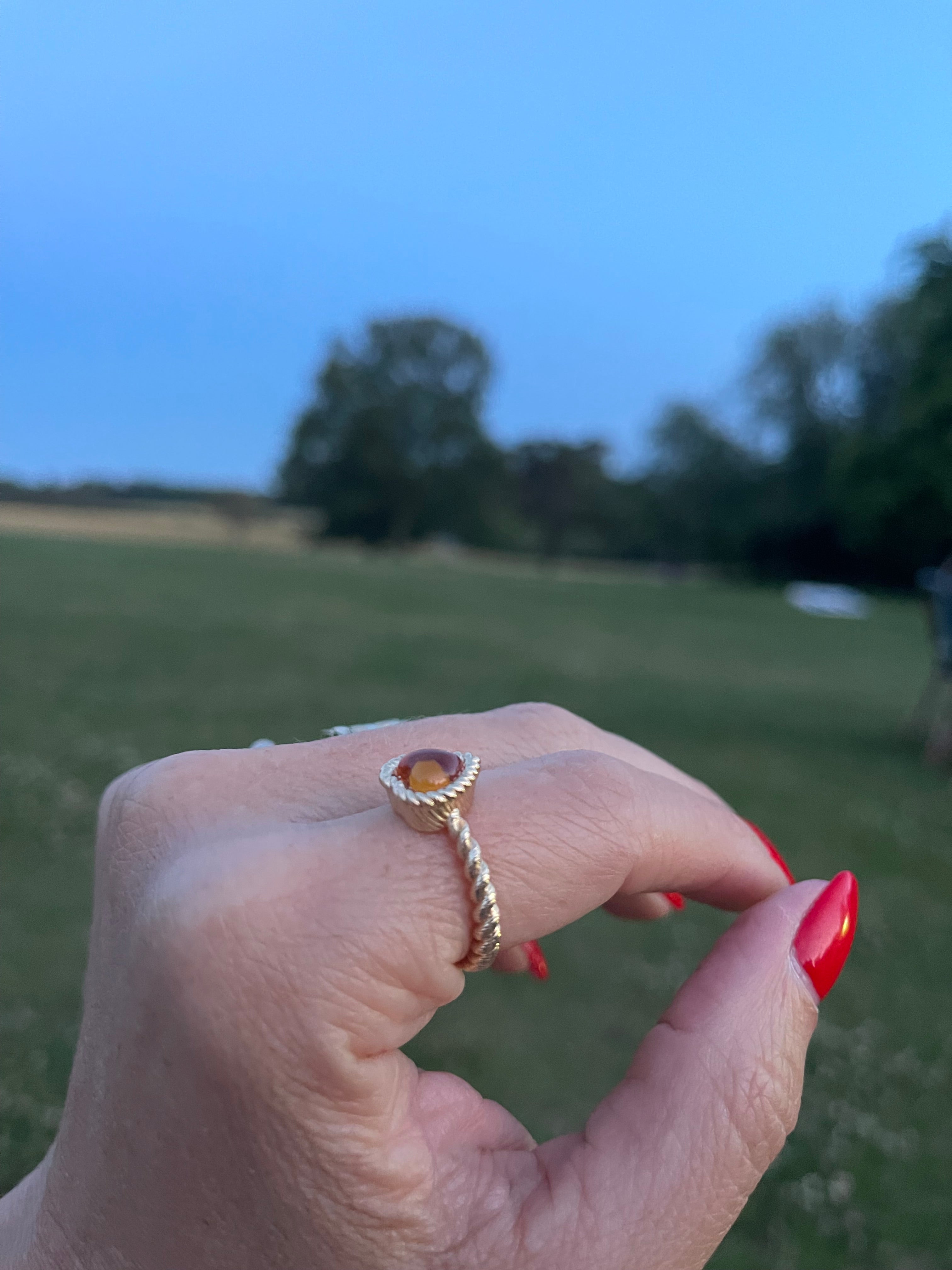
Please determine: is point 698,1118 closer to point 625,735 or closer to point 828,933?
point 828,933

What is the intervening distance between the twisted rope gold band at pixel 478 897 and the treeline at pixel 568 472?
73.7ft

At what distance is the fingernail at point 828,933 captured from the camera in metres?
0.92

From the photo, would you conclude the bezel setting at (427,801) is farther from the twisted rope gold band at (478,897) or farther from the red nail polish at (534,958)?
the red nail polish at (534,958)

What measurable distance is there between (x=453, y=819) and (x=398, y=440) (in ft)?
165

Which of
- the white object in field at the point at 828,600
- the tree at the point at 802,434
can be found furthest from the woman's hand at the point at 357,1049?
the white object in field at the point at 828,600

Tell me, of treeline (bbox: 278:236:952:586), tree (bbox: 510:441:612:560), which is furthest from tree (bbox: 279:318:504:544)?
tree (bbox: 510:441:612:560)

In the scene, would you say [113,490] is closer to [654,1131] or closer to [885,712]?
[654,1131]

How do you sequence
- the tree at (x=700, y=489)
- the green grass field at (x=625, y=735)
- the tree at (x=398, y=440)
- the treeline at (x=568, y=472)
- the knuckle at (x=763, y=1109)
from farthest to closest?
the tree at (x=398, y=440) < the tree at (x=700, y=489) < the treeline at (x=568, y=472) < the green grass field at (x=625, y=735) < the knuckle at (x=763, y=1109)

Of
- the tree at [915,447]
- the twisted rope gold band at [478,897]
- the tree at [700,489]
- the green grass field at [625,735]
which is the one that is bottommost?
the green grass field at [625,735]

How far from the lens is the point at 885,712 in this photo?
9.48 m

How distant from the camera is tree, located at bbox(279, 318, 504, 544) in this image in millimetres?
47750

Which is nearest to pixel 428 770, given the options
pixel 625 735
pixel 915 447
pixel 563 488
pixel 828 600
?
pixel 915 447

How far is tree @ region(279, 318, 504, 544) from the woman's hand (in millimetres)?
46363

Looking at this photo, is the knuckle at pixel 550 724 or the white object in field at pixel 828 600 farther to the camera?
the white object in field at pixel 828 600
